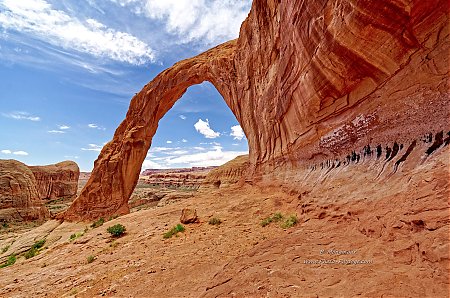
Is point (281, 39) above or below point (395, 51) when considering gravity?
above

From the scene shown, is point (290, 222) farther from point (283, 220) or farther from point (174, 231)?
point (174, 231)

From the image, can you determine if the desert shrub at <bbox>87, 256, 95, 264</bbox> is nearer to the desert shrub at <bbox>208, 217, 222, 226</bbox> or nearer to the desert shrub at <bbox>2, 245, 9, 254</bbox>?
the desert shrub at <bbox>208, 217, 222, 226</bbox>

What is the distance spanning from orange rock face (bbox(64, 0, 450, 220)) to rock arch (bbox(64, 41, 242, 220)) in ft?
22.4

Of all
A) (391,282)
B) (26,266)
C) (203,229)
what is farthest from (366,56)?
(26,266)

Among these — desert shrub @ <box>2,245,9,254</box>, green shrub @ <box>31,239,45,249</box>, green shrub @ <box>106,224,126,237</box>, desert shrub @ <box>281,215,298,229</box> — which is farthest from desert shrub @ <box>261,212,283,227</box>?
desert shrub @ <box>2,245,9,254</box>

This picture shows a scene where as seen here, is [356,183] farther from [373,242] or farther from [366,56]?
[366,56]

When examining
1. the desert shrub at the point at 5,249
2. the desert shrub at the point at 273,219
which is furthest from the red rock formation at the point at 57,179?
the desert shrub at the point at 273,219

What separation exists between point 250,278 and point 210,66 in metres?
21.2

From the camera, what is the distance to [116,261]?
26.7ft

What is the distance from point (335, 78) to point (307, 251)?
532 centimetres

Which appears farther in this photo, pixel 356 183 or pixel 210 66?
pixel 210 66

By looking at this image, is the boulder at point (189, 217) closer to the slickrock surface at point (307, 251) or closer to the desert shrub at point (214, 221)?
the slickrock surface at point (307, 251)

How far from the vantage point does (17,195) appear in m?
35.5

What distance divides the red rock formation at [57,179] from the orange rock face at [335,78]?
6405 centimetres
